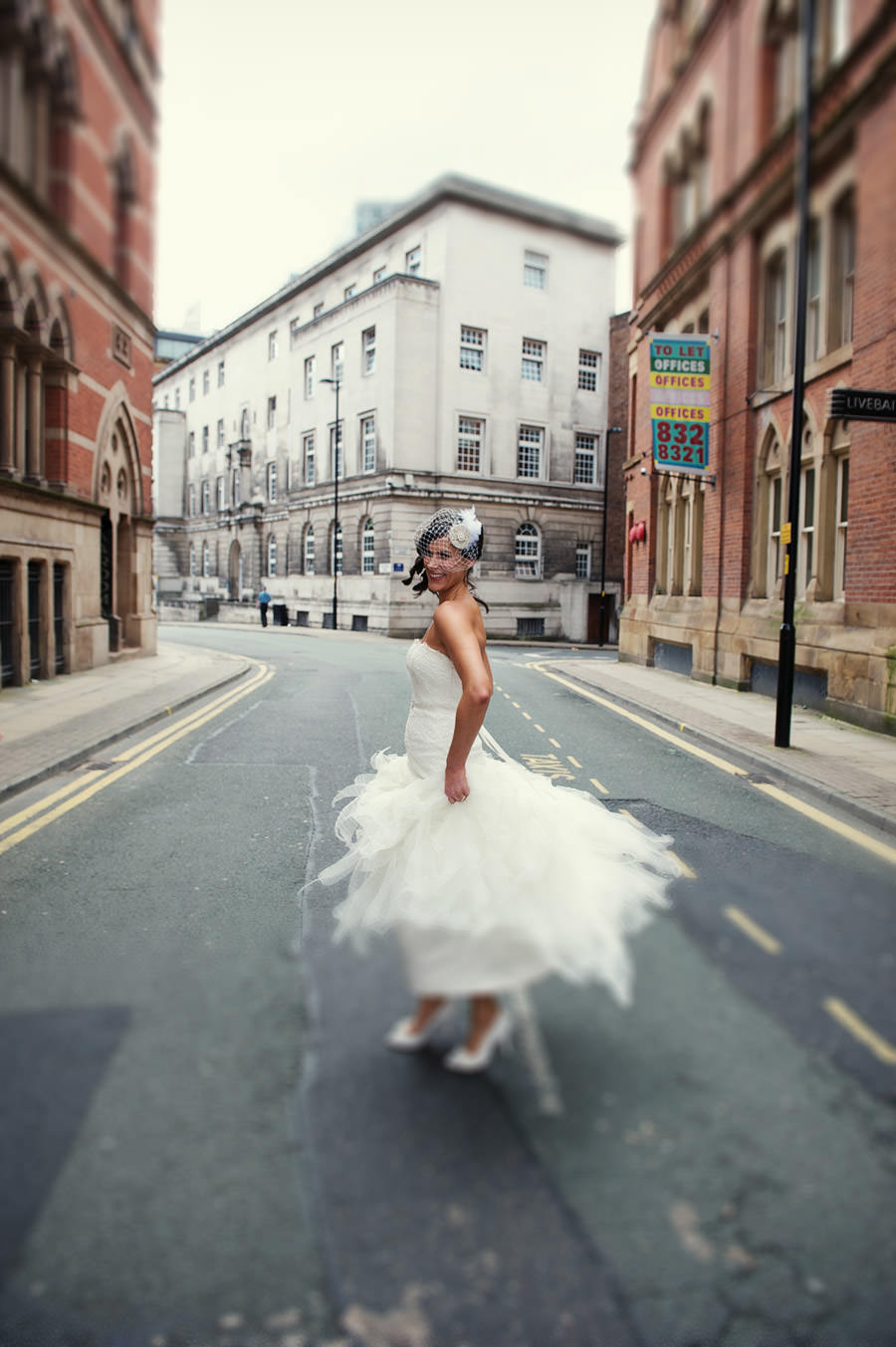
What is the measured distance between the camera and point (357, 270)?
2.93 metres

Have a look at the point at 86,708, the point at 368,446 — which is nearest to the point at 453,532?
the point at 86,708

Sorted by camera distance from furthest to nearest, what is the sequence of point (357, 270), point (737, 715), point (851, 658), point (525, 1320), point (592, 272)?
point (737, 715) < point (851, 658) < point (357, 270) < point (592, 272) < point (525, 1320)

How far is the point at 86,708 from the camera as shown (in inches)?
522

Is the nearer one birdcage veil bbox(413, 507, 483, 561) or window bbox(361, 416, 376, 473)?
birdcage veil bbox(413, 507, 483, 561)

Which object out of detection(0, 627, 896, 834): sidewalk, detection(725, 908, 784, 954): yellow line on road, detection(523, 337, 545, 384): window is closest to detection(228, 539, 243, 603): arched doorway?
detection(0, 627, 896, 834): sidewalk

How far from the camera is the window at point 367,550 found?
41531 millimetres

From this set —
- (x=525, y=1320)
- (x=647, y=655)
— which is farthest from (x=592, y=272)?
(x=647, y=655)

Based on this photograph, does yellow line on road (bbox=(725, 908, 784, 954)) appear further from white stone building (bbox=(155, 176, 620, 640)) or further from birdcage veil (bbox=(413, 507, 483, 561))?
white stone building (bbox=(155, 176, 620, 640))

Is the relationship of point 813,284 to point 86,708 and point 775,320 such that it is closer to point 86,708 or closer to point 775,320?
point 775,320

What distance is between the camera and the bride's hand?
254 cm

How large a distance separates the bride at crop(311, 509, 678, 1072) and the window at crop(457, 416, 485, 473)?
68.5 inches

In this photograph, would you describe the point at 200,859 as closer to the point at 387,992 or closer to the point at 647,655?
the point at 387,992

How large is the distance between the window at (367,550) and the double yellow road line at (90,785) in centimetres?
2757

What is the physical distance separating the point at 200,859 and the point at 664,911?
4.85 m
